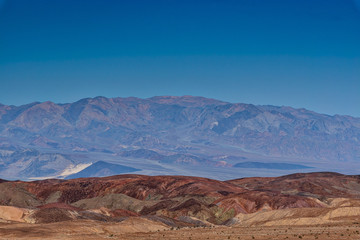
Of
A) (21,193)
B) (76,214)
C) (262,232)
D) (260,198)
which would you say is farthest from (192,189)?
(262,232)

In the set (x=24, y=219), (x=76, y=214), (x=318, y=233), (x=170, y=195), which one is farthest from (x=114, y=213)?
(x=318, y=233)

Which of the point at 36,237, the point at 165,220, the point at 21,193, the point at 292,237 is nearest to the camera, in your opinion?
the point at 292,237

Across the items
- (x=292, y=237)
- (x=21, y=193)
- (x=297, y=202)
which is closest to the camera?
(x=292, y=237)

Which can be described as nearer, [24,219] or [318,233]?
[318,233]

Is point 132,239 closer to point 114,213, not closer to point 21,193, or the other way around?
point 114,213

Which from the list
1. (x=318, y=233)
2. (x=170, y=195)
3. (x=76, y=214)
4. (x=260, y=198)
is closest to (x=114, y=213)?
(x=76, y=214)

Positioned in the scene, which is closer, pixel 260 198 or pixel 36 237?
pixel 36 237

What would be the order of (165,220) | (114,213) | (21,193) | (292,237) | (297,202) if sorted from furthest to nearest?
(21,193)
(297,202)
(114,213)
(165,220)
(292,237)

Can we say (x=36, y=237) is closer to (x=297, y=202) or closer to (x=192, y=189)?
(x=297, y=202)
